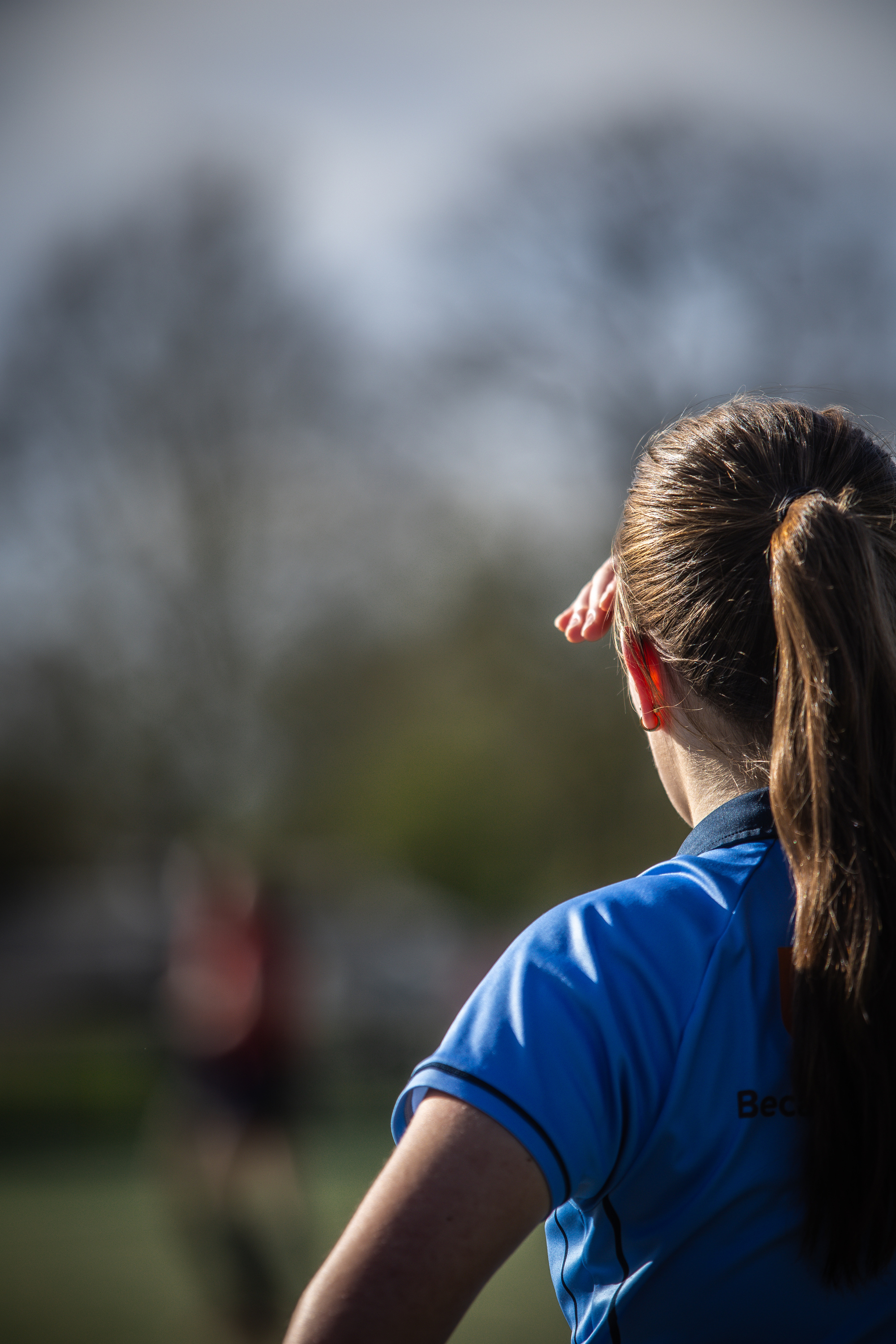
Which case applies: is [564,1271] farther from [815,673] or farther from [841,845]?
[815,673]

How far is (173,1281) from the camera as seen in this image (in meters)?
6.11

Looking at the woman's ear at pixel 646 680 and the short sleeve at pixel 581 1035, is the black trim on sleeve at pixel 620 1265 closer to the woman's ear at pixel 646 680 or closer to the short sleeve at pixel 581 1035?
the short sleeve at pixel 581 1035

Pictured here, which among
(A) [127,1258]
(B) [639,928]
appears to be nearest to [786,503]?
(B) [639,928]

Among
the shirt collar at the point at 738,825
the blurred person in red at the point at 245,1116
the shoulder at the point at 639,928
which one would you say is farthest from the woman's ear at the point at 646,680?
the blurred person in red at the point at 245,1116

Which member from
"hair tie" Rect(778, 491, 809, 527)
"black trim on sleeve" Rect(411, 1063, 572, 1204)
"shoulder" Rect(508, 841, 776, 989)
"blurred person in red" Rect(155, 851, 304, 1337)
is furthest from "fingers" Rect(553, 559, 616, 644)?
"blurred person in red" Rect(155, 851, 304, 1337)

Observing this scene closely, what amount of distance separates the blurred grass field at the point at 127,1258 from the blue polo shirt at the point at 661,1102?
184 inches

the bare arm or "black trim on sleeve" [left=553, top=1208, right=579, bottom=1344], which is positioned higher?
the bare arm

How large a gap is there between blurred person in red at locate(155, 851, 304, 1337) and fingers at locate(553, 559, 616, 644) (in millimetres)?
4812

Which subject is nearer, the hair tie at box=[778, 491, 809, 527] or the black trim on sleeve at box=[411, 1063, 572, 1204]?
the black trim on sleeve at box=[411, 1063, 572, 1204]

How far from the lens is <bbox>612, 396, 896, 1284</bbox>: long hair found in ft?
3.60

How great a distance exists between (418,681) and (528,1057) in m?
16.1

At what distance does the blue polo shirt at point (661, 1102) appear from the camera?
1030mm

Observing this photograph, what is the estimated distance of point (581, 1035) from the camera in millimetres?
1038

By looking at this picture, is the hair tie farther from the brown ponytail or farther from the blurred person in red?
the blurred person in red
